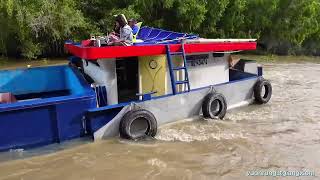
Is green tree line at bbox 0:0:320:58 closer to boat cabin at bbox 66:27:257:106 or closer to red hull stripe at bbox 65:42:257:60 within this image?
red hull stripe at bbox 65:42:257:60

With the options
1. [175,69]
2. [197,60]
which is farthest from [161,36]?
[175,69]

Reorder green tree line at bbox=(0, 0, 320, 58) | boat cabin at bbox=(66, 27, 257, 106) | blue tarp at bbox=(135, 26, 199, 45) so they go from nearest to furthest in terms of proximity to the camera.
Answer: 1. boat cabin at bbox=(66, 27, 257, 106)
2. blue tarp at bbox=(135, 26, 199, 45)
3. green tree line at bbox=(0, 0, 320, 58)

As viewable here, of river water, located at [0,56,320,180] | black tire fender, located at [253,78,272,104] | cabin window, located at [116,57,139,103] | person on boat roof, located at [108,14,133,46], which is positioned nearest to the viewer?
river water, located at [0,56,320,180]

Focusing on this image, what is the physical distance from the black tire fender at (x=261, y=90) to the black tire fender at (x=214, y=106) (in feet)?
5.22

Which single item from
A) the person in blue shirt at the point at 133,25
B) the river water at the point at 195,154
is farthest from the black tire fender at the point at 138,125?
the person in blue shirt at the point at 133,25

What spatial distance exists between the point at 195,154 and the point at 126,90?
2.25 meters

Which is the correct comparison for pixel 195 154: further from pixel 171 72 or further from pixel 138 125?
pixel 171 72

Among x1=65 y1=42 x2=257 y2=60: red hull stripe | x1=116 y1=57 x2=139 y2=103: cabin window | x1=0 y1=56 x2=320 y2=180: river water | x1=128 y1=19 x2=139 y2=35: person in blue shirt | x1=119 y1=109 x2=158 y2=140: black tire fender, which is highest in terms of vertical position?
x1=128 y1=19 x2=139 y2=35: person in blue shirt

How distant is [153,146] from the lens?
25.5ft

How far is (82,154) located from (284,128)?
15.2 feet

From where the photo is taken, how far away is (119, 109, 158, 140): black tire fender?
7.57 m

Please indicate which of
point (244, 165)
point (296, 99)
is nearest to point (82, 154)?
point (244, 165)

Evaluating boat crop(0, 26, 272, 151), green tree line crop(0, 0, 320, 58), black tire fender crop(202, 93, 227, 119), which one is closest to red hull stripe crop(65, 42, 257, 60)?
boat crop(0, 26, 272, 151)

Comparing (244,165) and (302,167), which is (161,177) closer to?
(244,165)
